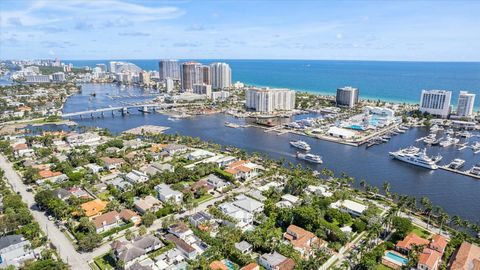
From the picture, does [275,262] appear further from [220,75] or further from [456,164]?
[220,75]

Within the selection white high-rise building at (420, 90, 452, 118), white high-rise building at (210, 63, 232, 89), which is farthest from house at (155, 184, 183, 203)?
white high-rise building at (210, 63, 232, 89)

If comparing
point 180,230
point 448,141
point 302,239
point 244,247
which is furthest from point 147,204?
point 448,141

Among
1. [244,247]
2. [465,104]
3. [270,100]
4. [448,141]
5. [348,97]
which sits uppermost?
[465,104]

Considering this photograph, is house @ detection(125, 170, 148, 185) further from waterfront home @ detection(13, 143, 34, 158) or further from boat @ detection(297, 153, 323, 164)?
boat @ detection(297, 153, 323, 164)

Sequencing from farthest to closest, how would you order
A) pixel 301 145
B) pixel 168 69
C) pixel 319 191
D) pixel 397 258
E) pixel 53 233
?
1. pixel 168 69
2. pixel 301 145
3. pixel 319 191
4. pixel 53 233
5. pixel 397 258

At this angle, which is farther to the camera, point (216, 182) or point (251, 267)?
point (216, 182)

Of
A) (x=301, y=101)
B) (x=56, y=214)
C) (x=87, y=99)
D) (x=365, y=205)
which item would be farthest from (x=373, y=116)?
(x=87, y=99)

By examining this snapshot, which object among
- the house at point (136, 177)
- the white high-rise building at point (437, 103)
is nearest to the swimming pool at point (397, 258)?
the house at point (136, 177)

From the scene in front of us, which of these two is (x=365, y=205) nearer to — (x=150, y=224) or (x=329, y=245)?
(x=329, y=245)
